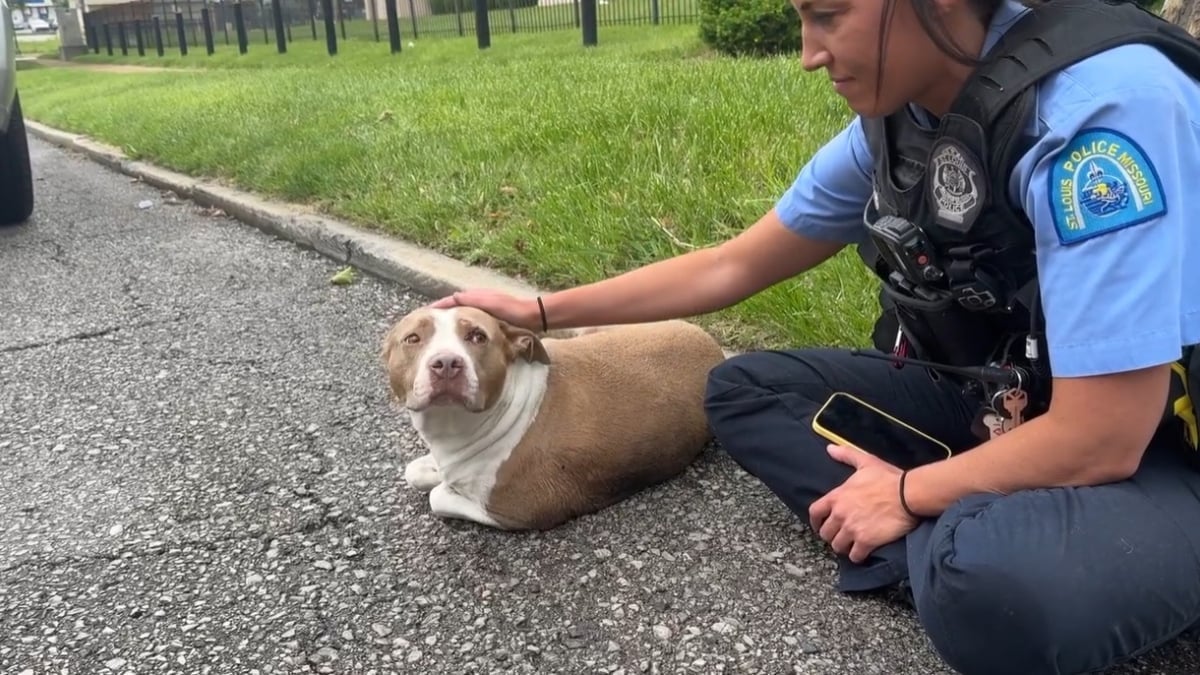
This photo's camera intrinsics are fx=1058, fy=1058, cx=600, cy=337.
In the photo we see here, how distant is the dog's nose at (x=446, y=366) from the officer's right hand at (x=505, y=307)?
0.30 meters

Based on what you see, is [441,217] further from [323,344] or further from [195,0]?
[195,0]

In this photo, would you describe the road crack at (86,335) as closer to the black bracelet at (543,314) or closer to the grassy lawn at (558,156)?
the grassy lawn at (558,156)

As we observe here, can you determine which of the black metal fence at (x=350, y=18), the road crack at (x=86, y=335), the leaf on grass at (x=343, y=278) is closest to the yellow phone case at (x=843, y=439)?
the leaf on grass at (x=343, y=278)

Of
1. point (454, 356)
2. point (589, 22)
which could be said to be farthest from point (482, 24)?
point (454, 356)

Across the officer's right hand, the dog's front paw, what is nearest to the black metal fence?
the officer's right hand

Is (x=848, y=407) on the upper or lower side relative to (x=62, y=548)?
upper

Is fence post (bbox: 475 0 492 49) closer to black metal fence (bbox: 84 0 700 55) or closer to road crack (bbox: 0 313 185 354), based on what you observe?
black metal fence (bbox: 84 0 700 55)

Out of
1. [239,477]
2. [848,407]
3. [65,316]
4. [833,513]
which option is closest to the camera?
[833,513]

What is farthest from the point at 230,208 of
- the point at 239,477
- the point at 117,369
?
the point at 239,477

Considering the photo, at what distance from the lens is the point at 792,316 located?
3.48m

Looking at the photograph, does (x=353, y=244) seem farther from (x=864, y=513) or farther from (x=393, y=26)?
(x=393, y=26)

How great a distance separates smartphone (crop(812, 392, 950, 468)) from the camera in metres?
2.51

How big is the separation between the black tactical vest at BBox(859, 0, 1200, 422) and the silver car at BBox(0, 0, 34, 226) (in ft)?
19.2

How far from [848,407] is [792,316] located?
94 cm
